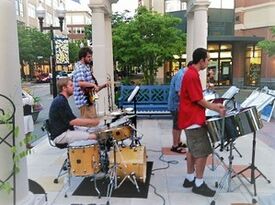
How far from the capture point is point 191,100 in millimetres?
4305

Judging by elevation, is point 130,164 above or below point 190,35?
below

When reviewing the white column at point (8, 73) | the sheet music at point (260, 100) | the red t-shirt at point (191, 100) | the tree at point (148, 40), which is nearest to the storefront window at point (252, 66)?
the tree at point (148, 40)

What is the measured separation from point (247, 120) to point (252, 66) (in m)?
23.7

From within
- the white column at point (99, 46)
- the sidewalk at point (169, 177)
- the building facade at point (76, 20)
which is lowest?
the sidewalk at point (169, 177)

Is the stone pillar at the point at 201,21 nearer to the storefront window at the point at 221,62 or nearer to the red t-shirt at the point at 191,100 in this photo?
the red t-shirt at the point at 191,100

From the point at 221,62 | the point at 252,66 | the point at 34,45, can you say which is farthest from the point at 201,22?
the point at 34,45

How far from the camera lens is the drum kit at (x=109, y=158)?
4.28m


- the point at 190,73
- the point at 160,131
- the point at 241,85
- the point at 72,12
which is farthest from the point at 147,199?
the point at 72,12

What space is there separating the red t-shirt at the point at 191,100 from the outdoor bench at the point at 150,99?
6058 mm

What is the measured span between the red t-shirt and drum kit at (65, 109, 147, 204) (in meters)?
0.87

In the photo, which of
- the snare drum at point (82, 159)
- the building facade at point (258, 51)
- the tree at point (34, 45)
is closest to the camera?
the snare drum at point (82, 159)

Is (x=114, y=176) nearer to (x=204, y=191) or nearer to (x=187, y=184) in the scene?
(x=187, y=184)

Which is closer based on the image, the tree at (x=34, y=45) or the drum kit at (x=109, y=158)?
the drum kit at (x=109, y=158)

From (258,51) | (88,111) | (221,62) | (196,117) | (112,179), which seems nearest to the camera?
(196,117)
